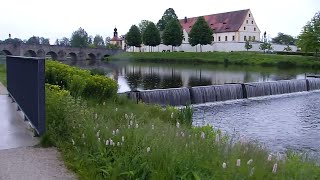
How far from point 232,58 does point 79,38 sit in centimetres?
8539

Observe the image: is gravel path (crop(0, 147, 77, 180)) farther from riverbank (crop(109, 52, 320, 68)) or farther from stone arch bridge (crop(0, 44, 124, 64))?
stone arch bridge (crop(0, 44, 124, 64))

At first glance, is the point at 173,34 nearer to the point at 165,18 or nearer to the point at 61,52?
the point at 165,18

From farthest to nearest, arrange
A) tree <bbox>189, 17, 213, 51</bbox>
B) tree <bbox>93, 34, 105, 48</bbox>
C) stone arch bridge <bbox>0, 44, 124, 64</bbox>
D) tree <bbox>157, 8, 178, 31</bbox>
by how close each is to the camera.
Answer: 1. tree <bbox>93, 34, 105, 48</bbox>
2. tree <bbox>157, 8, 178, 31</bbox>
3. stone arch bridge <bbox>0, 44, 124, 64</bbox>
4. tree <bbox>189, 17, 213, 51</bbox>

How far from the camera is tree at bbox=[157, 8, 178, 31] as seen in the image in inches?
4375

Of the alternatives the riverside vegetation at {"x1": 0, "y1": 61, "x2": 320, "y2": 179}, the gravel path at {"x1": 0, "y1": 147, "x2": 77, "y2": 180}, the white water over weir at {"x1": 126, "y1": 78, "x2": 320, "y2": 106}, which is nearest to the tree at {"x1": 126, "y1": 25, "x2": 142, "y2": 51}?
the white water over weir at {"x1": 126, "y1": 78, "x2": 320, "y2": 106}

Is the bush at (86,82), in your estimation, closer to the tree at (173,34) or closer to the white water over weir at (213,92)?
the white water over weir at (213,92)

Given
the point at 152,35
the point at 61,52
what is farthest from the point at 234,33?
the point at 61,52

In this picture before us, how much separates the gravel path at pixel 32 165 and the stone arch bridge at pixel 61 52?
80674mm

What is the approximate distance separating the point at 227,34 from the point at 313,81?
66.0 metres

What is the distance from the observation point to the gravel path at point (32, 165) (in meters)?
5.07

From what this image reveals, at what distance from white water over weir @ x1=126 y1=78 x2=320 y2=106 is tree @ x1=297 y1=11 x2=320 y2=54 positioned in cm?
3495

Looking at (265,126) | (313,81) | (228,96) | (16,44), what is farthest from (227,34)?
(265,126)

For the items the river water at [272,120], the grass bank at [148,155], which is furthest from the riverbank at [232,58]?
the grass bank at [148,155]

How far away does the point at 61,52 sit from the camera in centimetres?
9738
